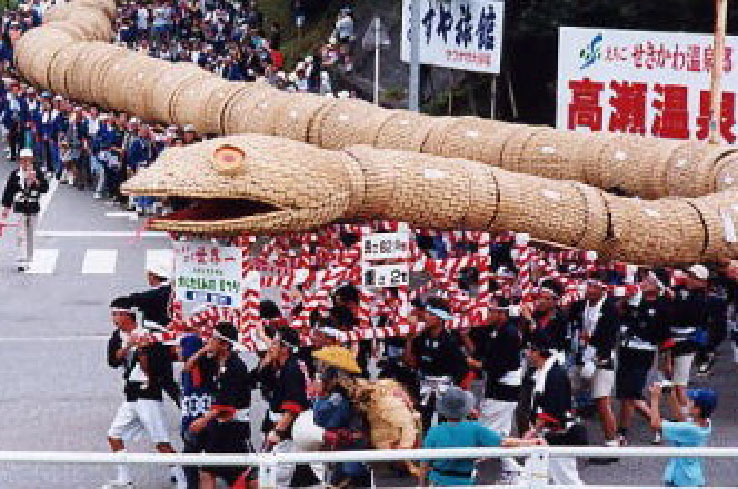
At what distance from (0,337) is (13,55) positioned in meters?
21.4

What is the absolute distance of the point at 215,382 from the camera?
41.0 feet

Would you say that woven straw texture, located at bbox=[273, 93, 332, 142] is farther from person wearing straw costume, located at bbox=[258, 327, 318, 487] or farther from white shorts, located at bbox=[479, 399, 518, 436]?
person wearing straw costume, located at bbox=[258, 327, 318, 487]

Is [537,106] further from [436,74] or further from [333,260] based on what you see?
[333,260]

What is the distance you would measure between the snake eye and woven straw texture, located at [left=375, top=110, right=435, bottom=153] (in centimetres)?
758

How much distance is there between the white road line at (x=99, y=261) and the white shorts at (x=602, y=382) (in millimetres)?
10544

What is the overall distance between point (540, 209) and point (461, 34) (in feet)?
45.4

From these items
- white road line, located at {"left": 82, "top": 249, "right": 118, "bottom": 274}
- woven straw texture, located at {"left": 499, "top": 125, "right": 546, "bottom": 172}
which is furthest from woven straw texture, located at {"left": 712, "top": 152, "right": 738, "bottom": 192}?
white road line, located at {"left": 82, "top": 249, "right": 118, "bottom": 274}

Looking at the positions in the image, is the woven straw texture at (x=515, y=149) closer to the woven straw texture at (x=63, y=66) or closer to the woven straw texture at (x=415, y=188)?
the woven straw texture at (x=415, y=188)

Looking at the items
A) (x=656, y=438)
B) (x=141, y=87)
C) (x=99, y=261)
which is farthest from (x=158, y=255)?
(x=656, y=438)

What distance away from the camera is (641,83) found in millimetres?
22922

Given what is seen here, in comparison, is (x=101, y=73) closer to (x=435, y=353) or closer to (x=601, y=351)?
(x=601, y=351)

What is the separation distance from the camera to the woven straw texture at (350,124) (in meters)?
21.2

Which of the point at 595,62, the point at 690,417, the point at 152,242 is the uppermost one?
the point at 595,62

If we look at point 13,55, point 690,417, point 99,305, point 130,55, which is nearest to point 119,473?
point 690,417
